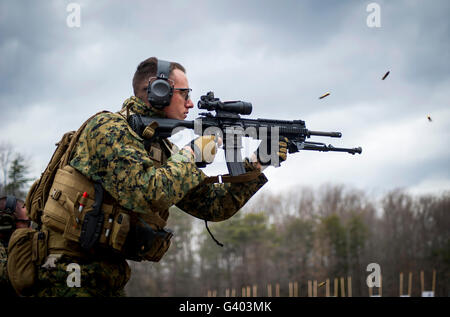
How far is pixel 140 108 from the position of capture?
4.57 m

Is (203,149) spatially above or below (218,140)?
below

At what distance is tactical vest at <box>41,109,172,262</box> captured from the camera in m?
3.85

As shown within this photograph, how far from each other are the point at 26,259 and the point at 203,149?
1.92 metres

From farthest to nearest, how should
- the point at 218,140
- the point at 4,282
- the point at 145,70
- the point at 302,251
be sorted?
the point at 302,251
the point at 4,282
the point at 218,140
the point at 145,70

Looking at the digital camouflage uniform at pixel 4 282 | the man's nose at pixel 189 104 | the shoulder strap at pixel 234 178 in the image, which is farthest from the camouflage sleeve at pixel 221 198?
the digital camouflage uniform at pixel 4 282

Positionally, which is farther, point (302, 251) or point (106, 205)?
point (302, 251)

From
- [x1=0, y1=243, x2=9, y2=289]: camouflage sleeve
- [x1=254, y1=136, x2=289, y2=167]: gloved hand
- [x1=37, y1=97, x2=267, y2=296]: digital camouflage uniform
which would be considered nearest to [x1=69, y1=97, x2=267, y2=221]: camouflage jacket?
[x1=37, y1=97, x2=267, y2=296]: digital camouflage uniform

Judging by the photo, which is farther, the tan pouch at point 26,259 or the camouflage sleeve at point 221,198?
the camouflage sleeve at point 221,198

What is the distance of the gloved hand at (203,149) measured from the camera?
445cm

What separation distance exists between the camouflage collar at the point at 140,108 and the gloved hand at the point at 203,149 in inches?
19.4

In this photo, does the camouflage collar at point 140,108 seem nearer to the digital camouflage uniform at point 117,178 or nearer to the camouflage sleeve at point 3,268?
the digital camouflage uniform at point 117,178

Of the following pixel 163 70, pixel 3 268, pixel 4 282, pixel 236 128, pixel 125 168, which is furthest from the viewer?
pixel 3 268

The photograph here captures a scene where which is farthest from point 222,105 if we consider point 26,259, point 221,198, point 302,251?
point 302,251

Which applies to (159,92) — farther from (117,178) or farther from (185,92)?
(117,178)
